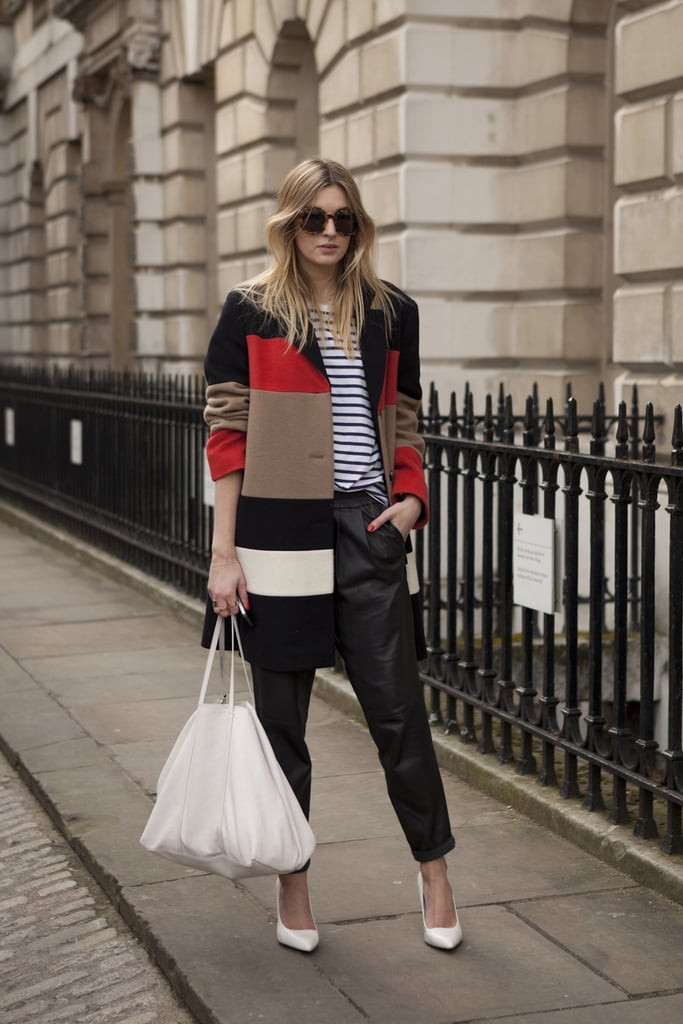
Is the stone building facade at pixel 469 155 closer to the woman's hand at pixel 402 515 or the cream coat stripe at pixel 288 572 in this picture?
the woman's hand at pixel 402 515

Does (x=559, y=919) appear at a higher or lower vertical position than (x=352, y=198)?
lower

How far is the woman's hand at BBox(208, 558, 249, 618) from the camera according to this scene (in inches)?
157

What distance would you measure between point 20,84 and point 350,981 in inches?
990

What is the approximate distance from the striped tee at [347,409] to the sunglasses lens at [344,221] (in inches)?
8.5

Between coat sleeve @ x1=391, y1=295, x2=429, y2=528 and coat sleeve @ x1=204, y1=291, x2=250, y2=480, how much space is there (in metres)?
0.42

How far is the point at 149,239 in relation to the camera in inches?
749

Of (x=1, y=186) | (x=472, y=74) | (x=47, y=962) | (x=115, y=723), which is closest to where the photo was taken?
(x=47, y=962)

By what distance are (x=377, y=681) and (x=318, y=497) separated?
0.49 m

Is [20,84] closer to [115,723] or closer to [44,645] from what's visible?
[44,645]

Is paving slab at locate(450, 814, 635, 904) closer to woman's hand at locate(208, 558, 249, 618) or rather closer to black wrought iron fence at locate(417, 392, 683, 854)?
black wrought iron fence at locate(417, 392, 683, 854)

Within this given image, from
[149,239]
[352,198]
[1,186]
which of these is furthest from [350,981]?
[1,186]

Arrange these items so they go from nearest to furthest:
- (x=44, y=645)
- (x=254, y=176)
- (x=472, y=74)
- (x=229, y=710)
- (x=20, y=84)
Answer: (x=229, y=710), (x=44, y=645), (x=472, y=74), (x=254, y=176), (x=20, y=84)

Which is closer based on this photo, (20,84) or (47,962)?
(47,962)

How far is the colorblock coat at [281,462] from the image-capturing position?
395 cm
